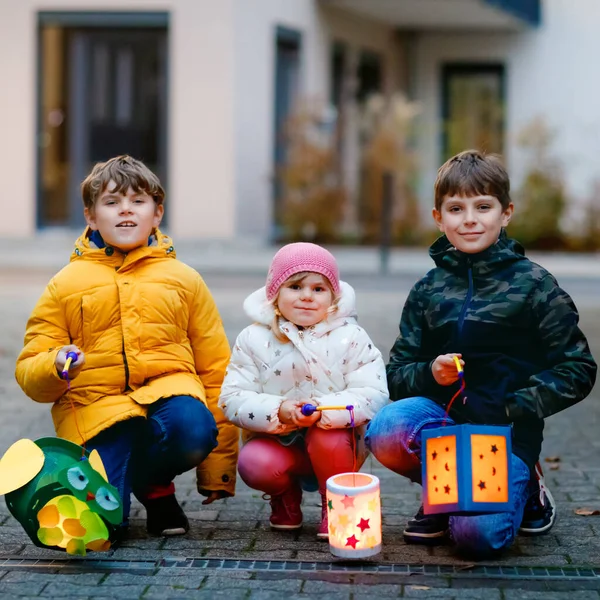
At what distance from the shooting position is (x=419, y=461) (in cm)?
407

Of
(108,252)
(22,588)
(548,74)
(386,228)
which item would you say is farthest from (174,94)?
(22,588)

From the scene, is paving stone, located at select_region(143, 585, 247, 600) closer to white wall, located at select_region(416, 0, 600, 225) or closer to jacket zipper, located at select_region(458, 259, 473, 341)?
jacket zipper, located at select_region(458, 259, 473, 341)

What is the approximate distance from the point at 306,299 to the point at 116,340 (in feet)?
A: 2.15

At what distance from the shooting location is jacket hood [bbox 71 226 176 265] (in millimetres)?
4242

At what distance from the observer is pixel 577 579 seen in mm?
3707

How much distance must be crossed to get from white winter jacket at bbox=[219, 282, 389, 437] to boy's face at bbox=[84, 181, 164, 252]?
510mm

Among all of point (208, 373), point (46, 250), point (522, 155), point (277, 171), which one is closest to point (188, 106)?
point (277, 171)

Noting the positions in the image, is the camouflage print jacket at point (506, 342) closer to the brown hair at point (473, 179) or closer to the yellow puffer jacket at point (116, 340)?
the brown hair at point (473, 179)

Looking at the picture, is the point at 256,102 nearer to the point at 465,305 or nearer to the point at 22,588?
the point at 465,305

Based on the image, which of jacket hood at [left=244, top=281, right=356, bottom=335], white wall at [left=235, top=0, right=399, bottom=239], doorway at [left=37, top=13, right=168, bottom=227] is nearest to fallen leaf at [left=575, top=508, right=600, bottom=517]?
jacket hood at [left=244, top=281, right=356, bottom=335]

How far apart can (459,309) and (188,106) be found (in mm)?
14215

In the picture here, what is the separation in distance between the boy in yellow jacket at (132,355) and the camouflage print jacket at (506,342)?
73 centimetres

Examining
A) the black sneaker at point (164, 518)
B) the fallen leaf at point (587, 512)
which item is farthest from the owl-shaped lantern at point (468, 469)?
the black sneaker at point (164, 518)

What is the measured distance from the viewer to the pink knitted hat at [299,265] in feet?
13.4
